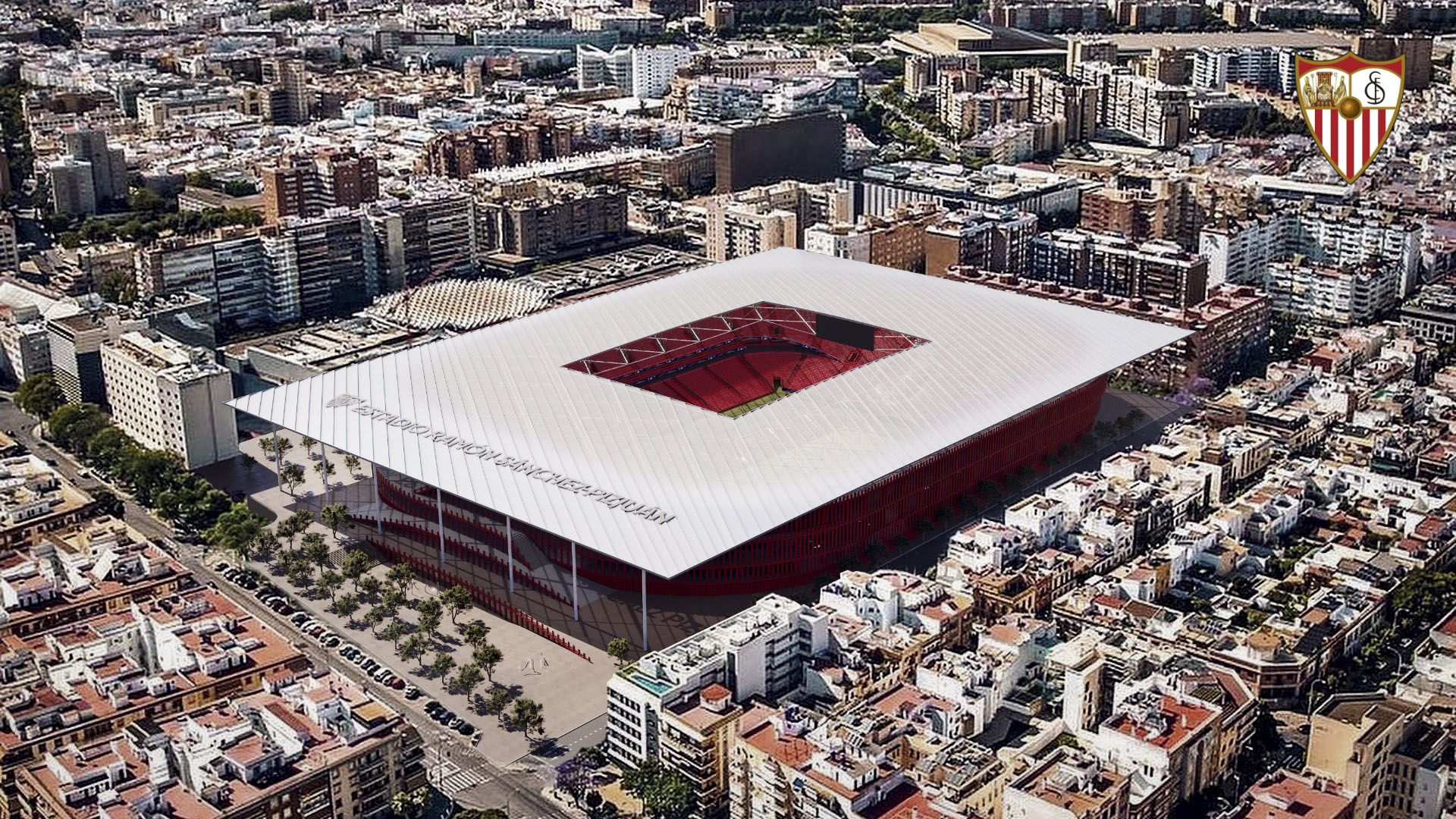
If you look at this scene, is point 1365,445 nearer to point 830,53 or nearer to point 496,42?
point 830,53

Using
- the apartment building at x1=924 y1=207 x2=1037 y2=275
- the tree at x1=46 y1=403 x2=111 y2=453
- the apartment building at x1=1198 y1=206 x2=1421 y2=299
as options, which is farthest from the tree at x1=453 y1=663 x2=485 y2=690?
the apartment building at x1=1198 y1=206 x2=1421 y2=299

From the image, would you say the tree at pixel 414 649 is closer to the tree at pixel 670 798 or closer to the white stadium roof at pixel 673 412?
the white stadium roof at pixel 673 412

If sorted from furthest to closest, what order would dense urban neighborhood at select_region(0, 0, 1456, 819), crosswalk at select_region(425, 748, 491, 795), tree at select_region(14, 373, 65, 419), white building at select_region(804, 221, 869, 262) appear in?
1. white building at select_region(804, 221, 869, 262)
2. tree at select_region(14, 373, 65, 419)
3. crosswalk at select_region(425, 748, 491, 795)
4. dense urban neighborhood at select_region(0, 0, 1456, 819)

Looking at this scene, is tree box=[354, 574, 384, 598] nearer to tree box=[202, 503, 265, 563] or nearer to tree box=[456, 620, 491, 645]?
tree box=[456, 620, 491, 645]

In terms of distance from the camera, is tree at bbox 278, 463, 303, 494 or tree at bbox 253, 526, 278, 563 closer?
tree at bbox 253, 526, 278, 563

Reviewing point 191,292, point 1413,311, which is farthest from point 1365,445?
point 191,292

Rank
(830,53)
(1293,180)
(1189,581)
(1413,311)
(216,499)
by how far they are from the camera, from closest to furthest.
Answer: (1189,581), (216,499), (1413,311), (1293,180), (830,53)
